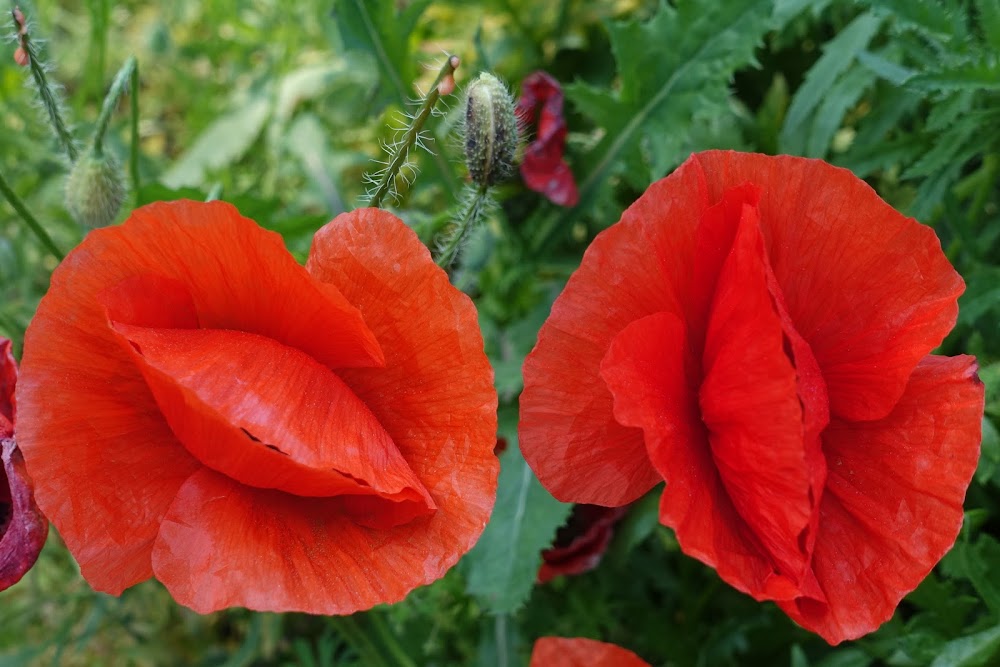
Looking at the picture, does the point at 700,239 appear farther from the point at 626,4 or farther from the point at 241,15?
the point at 241,15

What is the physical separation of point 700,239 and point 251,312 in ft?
1.45

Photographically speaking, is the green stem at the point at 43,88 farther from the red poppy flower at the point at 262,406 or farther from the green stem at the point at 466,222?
the green stem at the point at 466,222

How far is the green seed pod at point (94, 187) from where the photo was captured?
1.25m

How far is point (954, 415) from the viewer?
0.93 metres

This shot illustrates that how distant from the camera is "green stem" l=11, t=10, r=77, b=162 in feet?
3.61

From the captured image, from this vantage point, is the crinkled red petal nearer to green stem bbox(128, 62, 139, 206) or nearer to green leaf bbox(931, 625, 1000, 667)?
green stem bbox(128, 62, 139, 206)

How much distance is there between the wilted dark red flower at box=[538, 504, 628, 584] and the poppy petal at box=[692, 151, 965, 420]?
55 centimetres

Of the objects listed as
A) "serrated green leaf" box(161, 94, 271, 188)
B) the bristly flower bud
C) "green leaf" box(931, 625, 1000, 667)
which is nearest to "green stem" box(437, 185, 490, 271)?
the bristly flower bud

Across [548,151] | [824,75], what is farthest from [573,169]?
[824,75]

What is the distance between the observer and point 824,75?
153 centimetres

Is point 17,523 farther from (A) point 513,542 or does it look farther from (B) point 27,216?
(A) point 513,542

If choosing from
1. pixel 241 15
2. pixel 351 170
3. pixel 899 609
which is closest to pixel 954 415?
pixel 899 609

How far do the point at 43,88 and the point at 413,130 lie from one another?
46cm

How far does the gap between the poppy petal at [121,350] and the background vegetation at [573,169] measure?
309mm
